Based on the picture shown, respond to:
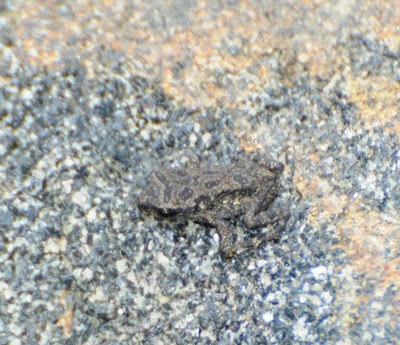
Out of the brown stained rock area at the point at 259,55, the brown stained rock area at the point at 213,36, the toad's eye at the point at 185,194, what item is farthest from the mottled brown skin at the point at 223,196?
the brown stained rock area at the point at 213,36

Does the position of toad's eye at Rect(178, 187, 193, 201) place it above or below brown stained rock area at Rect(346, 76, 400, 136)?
below

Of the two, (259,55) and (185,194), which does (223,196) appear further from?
(259,55)

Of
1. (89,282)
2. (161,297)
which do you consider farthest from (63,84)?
(161,297)

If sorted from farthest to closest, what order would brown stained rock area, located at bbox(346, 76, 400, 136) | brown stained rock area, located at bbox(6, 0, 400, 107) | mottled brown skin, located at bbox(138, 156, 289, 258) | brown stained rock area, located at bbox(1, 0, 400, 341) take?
brown stained rock area, located at bbox(6, 0, 400, 107), brown stained rock area, located at bbox(346, 76, 400, 136), brown stained rock area, located at bbox(1, 0, 400, 341), mottled brown skin, located at bbox(138, 156, 289, 258)

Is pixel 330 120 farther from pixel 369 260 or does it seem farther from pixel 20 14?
pixel 20 14

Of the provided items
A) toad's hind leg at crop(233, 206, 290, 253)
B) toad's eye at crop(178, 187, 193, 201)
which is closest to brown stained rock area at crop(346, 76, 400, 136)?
toad's hind leg at crop(233, 206, 290, 253)

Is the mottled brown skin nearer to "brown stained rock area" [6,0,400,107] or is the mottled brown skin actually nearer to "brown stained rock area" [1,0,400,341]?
"brown stained rock area" [1,0,400,341]

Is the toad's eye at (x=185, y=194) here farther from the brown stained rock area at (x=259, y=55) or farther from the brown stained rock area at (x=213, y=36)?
the brown stained rock area at (x=213, y=36)
